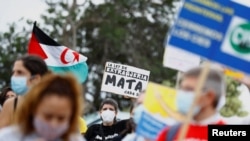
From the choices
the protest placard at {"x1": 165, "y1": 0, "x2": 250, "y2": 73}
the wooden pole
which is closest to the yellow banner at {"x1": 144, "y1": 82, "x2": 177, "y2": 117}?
the protest placard at {"x1": 165, "y1": 0, "x2": 250, "y2": 73}

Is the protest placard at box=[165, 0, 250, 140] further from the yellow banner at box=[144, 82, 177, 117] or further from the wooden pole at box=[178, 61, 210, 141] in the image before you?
the yellow banner at box=[144, 82, 177, 117]

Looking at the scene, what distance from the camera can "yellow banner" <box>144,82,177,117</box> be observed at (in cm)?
534

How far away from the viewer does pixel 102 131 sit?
10305 millimetres

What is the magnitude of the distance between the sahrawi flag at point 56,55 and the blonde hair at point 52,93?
527 cm

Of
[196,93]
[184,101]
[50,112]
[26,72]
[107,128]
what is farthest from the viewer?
[107,128]

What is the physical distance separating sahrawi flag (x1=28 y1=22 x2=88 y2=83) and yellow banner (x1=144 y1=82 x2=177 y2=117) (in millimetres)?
4579

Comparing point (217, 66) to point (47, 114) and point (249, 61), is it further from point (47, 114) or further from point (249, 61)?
point (47, 114)

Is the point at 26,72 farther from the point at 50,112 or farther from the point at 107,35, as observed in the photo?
the point at 107,35

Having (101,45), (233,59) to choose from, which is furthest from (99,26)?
(233,59)

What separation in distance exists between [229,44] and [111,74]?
6.54 meters

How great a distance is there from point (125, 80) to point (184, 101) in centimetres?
661

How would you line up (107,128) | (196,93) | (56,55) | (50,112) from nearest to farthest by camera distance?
(50,112)
(196,93)
(107,128)
(56,55)

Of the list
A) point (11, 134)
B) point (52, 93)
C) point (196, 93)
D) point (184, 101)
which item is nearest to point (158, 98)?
point (184, 101)

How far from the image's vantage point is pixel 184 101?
5.12m
